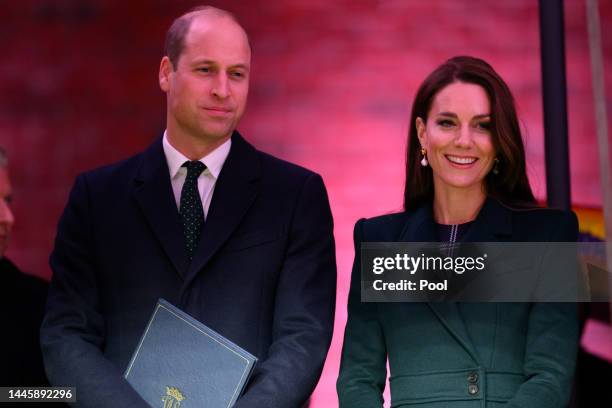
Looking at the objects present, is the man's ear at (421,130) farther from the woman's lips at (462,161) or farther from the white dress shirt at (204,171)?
the white dress shirt at (204,171)

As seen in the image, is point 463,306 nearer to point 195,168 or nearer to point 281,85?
point 195,168

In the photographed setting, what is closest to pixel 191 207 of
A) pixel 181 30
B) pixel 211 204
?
pixel 211 204

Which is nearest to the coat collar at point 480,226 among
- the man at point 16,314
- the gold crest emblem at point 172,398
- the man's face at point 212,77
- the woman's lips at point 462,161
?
the woman's lips at point 462,161

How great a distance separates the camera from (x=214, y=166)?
8.09 feet

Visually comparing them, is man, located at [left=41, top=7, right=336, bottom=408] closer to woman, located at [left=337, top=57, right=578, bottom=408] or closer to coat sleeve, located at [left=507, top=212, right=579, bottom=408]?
woman, located at [left=337, top=57, right=578, bottom=408]

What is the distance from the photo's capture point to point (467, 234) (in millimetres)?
2365

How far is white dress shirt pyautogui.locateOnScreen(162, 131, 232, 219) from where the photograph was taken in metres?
2.46

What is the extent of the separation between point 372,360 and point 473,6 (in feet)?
3.55

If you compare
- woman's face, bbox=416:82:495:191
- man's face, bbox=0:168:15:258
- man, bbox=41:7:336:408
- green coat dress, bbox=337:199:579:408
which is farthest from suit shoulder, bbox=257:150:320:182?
man's face, bbox=0:168:15:258

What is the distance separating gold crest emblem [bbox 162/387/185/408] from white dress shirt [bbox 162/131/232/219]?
46 centimetres

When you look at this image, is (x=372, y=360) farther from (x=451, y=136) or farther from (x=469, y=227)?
(x=451, y=136)

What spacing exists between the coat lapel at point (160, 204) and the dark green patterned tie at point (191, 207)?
19mm

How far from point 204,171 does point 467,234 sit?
25.3 inches

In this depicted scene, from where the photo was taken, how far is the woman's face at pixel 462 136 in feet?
7.68
